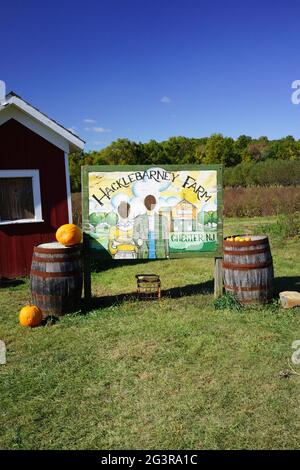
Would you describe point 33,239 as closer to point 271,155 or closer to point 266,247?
point 266,247

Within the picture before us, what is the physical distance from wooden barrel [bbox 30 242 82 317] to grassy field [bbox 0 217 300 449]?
0.91ft

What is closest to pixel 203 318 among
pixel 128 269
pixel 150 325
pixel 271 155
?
pixel 150 325

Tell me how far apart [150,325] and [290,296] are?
2.25 metres

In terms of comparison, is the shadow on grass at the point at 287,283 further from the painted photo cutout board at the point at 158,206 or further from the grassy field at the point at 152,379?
the painted photo cutout board at the point at 158,206

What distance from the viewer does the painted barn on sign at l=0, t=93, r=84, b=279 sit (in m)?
9.73

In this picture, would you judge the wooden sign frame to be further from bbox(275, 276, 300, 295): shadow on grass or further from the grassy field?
bbox(275, 276, 300, 295): shadow on grass

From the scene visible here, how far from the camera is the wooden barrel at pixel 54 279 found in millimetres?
6594

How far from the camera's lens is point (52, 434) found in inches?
145

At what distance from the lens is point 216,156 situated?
48406 mm

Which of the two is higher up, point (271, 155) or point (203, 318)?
point (271, 155)

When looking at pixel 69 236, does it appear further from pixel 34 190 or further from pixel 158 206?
pixel 34 190

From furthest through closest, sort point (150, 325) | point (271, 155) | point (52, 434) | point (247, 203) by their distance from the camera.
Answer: point (271, 155) < point (247, 203) < point (150, 325) < point (52, 434)

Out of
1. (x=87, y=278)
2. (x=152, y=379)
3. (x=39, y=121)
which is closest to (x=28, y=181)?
(x=39, y=121)

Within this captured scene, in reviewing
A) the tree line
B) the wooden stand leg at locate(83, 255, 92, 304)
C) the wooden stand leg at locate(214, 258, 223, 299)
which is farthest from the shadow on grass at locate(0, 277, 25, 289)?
the tree line
